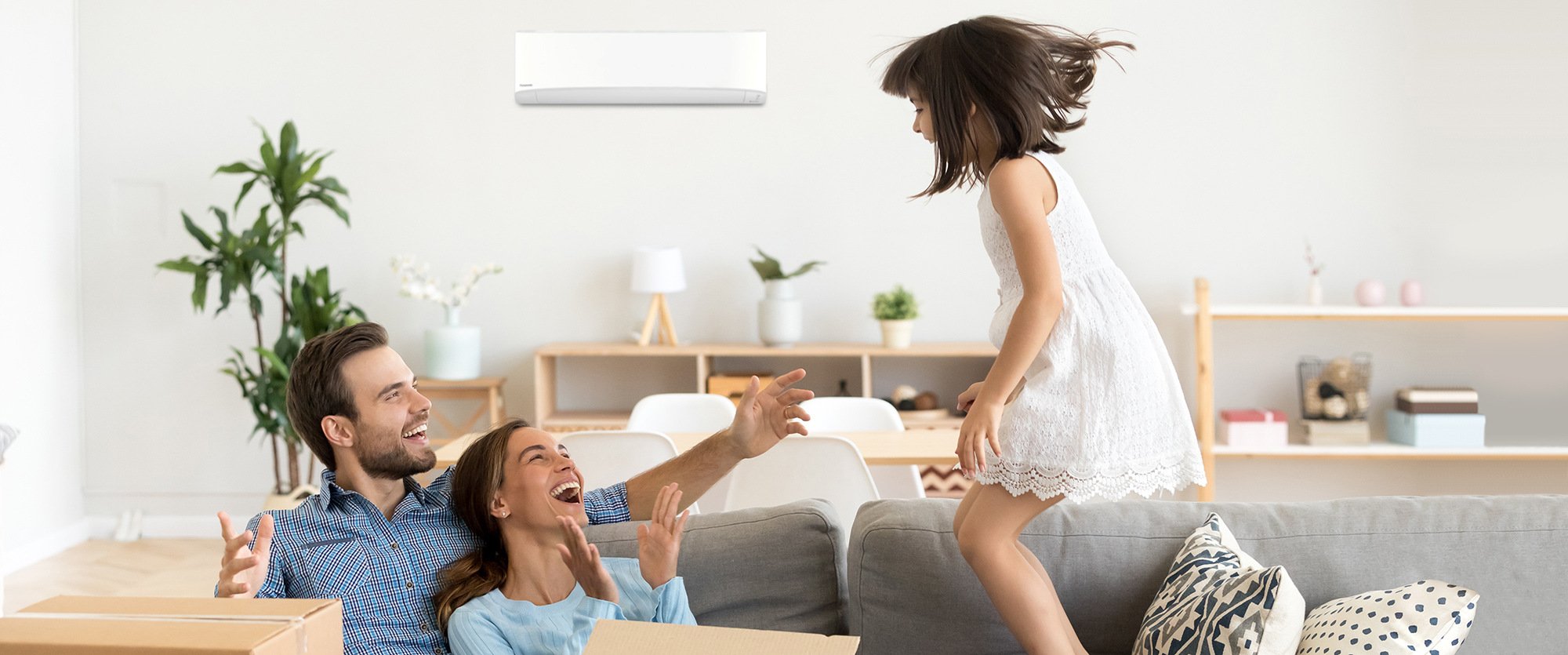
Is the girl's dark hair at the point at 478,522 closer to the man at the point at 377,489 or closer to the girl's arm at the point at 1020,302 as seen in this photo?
the man at the point at 377,489

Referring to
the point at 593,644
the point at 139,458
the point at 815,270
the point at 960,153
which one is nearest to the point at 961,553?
the point at 960,153

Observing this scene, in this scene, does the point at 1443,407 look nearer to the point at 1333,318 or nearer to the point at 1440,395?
the point at 1440,395

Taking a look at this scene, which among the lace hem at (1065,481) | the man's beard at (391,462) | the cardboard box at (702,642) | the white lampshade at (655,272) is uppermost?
the white lampshade at (655,272)

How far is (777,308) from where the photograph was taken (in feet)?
14.1

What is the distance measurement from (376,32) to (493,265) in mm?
1020

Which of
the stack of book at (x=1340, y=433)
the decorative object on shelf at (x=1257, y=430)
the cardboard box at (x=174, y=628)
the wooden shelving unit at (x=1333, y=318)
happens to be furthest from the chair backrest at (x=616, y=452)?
the stack of book at (x=1340, y=433)

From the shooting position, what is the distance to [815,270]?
15.1ft

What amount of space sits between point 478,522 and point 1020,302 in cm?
82

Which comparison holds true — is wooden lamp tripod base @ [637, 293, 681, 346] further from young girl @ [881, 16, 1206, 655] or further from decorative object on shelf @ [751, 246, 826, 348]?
young girl @ [881, 16, 1206, 655]

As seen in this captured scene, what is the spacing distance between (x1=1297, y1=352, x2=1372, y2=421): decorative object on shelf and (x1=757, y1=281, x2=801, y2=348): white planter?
75.6 inches

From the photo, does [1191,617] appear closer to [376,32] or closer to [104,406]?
[376,32]

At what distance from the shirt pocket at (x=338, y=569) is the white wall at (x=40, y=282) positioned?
129 inches

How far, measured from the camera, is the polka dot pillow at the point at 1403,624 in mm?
1408

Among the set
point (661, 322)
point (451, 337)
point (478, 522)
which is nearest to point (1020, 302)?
point (478, 522)
